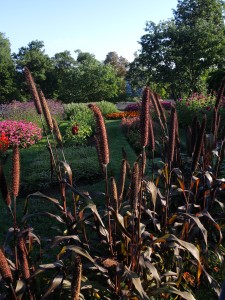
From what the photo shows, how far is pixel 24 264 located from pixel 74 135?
9353 millimetres

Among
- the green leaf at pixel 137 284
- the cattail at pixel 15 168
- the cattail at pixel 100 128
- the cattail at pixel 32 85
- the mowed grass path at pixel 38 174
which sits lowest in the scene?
the mowed grass path at pixel 38 174

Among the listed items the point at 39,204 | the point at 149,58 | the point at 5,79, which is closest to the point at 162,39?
the point at 149,58

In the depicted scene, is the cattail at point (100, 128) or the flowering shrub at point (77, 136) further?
the flowering shrub at point (77, 136)

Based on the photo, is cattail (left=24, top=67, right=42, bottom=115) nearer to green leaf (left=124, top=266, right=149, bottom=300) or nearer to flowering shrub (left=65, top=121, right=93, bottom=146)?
green leaf (left=124, top=266, right=149, bottom=300)

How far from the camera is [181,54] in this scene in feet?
93.6

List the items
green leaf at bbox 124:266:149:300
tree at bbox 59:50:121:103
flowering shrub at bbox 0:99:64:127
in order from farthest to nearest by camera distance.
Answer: tree at bbox 59:50:121:103 → flowering shrub at bbox 0:99:64:127 → green leaf at bbox 124:266:149:300

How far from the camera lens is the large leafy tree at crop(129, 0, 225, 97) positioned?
2783 cm

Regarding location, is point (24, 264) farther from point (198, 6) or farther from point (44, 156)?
point (198, 6)

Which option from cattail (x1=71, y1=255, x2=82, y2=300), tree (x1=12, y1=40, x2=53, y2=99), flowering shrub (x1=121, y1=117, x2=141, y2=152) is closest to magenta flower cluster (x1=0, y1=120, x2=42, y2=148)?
flowering shrub (x1=121, y1=117, x2=141, y2=152)

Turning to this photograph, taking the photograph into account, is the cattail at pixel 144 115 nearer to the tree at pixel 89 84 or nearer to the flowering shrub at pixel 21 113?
the flowering shrub at pixel 21 113

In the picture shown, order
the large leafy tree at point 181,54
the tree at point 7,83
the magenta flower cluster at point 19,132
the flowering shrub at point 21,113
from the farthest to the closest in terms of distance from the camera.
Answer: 1. the tree at point 7,83
2. the large leafy tree at point 181,54
3. the flowering shrub at point 21,113
4. the magenta flower cluster at point 19,132

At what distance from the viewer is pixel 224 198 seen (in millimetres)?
4301

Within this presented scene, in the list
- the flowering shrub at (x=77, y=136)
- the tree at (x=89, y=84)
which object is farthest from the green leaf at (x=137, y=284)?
the tree at (x=89, y=84)

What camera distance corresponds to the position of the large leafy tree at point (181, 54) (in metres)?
27.8
